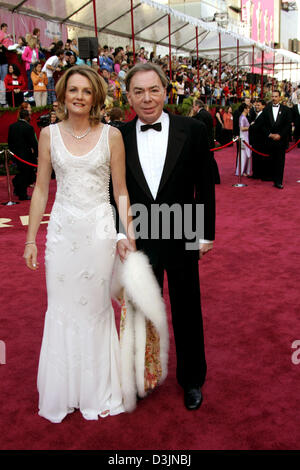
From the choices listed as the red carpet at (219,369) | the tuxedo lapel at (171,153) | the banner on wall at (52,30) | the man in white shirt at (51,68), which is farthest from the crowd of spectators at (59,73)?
the tuxedo lapel at (171,153)

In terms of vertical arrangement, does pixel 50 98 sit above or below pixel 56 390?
above

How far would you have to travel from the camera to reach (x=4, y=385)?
2900 millimetres

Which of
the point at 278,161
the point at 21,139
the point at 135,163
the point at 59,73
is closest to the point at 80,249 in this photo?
the point at 135,163

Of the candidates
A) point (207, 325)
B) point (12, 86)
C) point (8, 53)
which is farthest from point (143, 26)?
point (207, 325)

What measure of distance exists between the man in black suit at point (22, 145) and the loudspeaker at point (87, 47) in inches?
122

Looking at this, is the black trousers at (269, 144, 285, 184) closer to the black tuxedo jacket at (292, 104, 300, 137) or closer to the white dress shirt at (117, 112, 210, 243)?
the black tuxedo jacket at (292, 104, 300, 137)

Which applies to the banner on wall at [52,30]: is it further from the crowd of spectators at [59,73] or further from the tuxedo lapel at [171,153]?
the tuxedo lapel at [171,153]

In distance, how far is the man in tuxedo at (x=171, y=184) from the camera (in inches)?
92.7

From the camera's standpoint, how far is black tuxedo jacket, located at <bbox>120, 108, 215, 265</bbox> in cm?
238

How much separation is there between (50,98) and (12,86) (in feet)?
3.62

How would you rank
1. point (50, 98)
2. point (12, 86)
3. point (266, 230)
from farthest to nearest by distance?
point (50, 98), point (12, 86), point (266, 230)

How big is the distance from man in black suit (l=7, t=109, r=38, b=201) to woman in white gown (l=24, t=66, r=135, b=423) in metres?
6.24

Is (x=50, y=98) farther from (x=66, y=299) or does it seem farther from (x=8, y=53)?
(x=66, y=299)

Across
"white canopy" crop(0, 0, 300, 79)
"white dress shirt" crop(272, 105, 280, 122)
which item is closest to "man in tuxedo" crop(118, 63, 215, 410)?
"white dress shirt" crop(272, 105, 280, 122)
